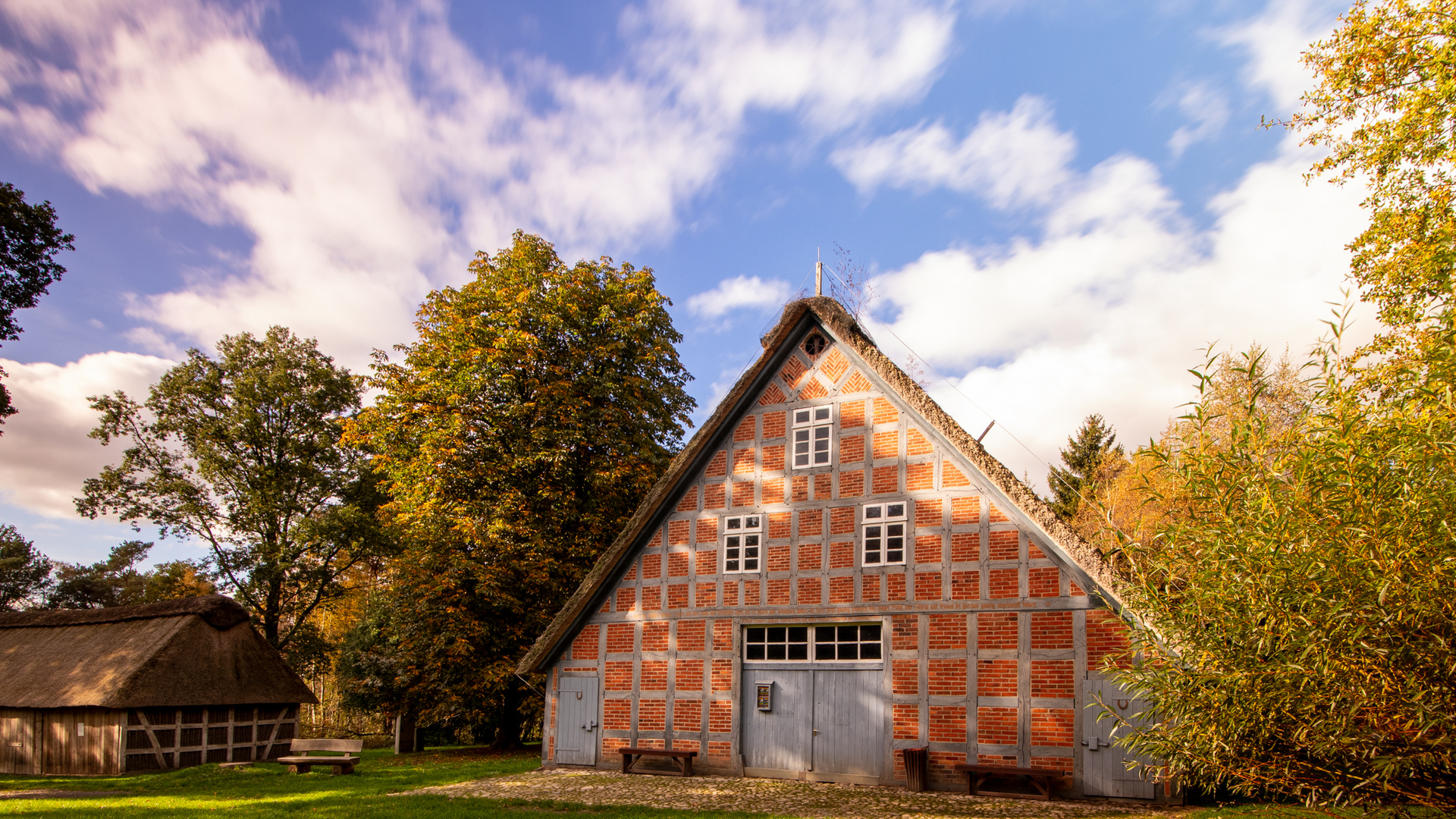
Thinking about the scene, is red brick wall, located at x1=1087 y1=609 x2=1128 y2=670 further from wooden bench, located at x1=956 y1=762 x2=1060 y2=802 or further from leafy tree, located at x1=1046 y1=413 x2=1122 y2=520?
leafy tree, located at x1=1046 y1=413 x2=1122 y2=520

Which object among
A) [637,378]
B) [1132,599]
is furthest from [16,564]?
[1132,599]

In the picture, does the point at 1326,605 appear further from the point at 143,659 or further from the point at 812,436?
the point at 143,659

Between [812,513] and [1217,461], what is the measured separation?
7.95 meters

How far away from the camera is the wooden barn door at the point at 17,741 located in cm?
1795

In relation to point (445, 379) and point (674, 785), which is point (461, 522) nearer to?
point (445, 379)

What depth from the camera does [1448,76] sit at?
10977 mm

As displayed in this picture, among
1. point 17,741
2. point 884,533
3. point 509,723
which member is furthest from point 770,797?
point 17,741

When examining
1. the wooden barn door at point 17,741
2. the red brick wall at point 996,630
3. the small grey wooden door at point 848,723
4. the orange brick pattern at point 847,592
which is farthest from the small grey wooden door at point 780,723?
the wooden barn door at point 17,741

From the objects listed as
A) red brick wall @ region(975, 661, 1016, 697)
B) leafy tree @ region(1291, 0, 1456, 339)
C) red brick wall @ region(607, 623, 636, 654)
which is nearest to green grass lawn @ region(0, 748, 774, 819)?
red brick wall @ region(607, 623, 636, 654)

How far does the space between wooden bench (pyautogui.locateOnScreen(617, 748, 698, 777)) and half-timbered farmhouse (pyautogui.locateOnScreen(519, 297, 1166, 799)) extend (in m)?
0.21

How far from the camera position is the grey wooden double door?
12766 millimetres

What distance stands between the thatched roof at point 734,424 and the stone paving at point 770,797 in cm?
266

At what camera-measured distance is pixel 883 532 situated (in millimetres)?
13141

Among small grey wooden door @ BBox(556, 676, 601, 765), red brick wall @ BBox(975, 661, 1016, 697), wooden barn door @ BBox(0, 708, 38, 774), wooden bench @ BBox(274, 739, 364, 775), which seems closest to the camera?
red brick wall @ BBox(975, 661, 1016, 697)
